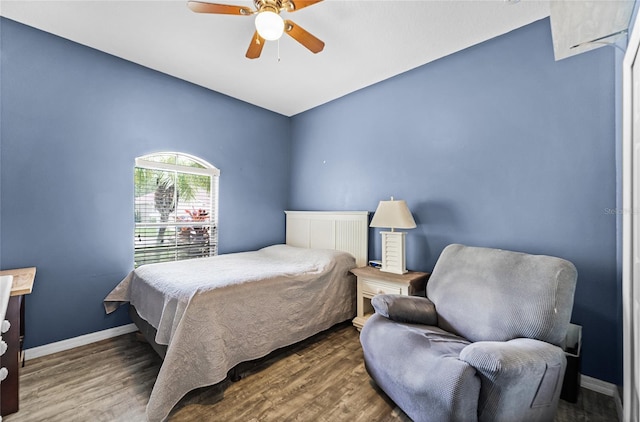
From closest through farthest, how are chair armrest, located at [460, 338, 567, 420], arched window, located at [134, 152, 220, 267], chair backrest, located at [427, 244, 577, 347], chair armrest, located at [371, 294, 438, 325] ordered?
1. chair armrest, located at [460, 338, 567, 420]
2. chair backrest, located at [427, 244, 577, 347]
3. chair armrest, located at [371, 294, 438, 325]
4. arched window, located at [134, 152, 220, 267]

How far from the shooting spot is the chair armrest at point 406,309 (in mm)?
1879

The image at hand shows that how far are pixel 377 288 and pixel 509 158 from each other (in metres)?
1.61

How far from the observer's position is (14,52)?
86.0 inches

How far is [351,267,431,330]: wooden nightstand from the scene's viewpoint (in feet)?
8.04

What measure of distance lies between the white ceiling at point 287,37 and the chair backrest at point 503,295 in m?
1.81

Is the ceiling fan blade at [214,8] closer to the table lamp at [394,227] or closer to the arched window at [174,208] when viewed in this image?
the arched window at [174,208]

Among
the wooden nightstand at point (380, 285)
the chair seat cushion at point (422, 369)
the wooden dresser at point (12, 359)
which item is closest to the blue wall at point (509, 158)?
the wooden nightstand at point (380, 285)

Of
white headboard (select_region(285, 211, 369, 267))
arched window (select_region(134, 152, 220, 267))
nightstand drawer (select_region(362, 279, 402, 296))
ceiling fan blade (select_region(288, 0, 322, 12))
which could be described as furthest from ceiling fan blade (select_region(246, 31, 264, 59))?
nightstand drawer (select_region(362, 279, 402, 296))

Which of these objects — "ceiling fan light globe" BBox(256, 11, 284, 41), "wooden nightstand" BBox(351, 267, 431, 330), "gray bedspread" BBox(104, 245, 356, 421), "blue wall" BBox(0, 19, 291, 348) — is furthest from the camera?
"wooden nightstand" BBox(351, 267, 431, 330)

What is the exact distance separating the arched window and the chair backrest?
2624 mm

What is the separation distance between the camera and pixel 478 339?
168cm

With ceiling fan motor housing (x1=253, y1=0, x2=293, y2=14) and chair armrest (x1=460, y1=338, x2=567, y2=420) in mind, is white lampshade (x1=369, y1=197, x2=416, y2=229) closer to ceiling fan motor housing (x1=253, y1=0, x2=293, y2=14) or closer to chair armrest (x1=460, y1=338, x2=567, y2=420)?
chair armrest (x1=460, y1=338, x2=567, y2=420)

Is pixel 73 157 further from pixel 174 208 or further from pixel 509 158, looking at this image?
pixel 509 158

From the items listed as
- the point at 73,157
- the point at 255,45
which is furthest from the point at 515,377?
the point at 73,157
